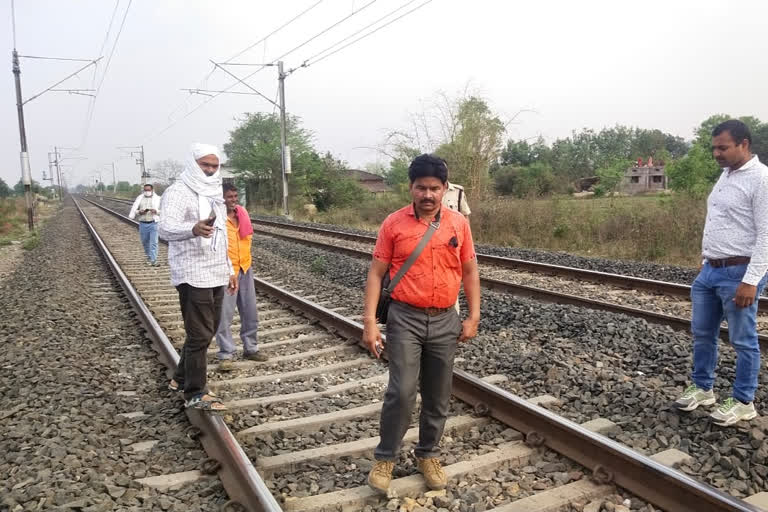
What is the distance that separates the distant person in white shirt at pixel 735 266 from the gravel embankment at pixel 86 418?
10.8 ft

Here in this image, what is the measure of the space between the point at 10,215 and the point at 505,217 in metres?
30.0

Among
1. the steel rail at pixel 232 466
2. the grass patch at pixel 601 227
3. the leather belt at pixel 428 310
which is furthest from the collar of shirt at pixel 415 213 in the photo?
the grass patch at pixel 601 227

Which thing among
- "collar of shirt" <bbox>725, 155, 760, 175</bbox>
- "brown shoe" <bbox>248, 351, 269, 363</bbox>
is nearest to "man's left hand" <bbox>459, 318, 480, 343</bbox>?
"collar of shirt" <bbox>725, 155, 760, 175</bbox>

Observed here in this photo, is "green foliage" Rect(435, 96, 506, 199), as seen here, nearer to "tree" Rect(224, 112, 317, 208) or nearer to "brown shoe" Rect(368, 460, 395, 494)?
"tree" Rect(224, 112, 317, 208)

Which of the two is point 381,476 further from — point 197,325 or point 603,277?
point 603,277

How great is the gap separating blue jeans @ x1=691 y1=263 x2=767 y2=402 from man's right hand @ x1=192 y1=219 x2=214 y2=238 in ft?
10.9

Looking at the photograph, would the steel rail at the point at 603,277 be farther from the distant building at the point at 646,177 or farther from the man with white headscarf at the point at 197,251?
the distant building at the point at 646,177

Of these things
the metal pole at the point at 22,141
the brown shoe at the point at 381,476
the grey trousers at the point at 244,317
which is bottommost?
the brown shoe at the point at 381,476

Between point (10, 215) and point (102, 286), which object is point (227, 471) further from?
point (10, 215)

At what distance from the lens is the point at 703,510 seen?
2.86 metres

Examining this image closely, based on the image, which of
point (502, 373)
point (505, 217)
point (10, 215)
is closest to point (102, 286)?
point (502, 373)

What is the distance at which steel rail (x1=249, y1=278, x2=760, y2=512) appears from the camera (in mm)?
2910

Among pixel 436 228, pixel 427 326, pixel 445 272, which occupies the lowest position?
pixel 427 326

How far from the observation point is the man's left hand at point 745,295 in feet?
11.7
